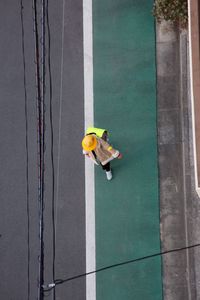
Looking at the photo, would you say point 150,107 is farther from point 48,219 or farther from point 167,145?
point 48,219

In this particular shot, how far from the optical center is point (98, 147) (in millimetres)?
9609

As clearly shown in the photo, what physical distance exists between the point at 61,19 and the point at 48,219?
5.43 meters

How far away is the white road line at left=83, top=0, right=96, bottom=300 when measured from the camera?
1035 cm

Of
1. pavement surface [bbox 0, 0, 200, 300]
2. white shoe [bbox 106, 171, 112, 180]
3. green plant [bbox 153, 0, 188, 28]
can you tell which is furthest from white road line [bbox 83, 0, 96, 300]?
green plant [bbox 153, 0, 188, 28]

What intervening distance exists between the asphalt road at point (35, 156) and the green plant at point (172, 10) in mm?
2319

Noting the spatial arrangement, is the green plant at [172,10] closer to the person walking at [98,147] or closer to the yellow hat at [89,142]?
the person walking at [98,147]

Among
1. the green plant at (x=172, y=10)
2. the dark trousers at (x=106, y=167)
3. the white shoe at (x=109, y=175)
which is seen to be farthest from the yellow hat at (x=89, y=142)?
the green plant at (x=172, y=10)

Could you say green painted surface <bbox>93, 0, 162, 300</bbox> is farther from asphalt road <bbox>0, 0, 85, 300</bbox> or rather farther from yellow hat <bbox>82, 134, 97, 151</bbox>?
yellow hat <bbox>82, 134, 97, 151</bbox>

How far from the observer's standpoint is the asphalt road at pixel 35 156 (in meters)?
10.5

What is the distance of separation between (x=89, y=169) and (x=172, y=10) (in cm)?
429

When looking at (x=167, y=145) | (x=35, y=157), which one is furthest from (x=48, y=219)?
(x=167, y=145)

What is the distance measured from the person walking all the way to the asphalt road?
1.11 m

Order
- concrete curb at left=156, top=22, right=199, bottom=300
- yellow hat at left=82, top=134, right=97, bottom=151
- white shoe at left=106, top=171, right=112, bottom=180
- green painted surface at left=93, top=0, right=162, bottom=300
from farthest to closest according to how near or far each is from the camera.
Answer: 1. white shoe at left=106, top=171, right=112, bottom=180
2. green painted surface at left=93, top=0, right=162, bottom=300
3. concrete curb at left=156, top=22, right=199, bottom=300
4. yellow hat at left=82, top=134, right=97, bottom=151

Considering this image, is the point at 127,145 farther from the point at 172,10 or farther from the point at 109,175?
the point at 172,10
